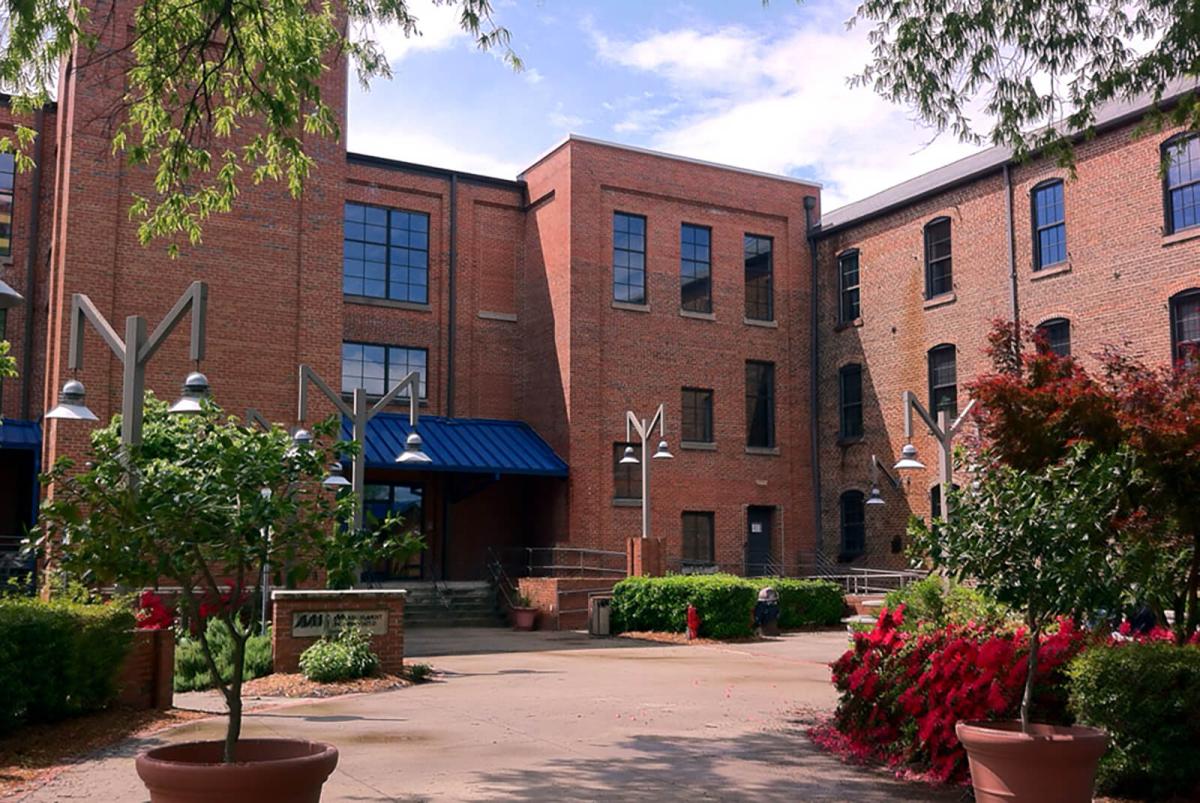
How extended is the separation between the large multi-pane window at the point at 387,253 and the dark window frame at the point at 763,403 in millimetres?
9491

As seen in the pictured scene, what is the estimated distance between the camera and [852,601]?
27938mm

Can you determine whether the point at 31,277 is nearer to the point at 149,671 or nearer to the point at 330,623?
the point at 330,623

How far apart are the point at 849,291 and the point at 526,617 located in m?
13.7

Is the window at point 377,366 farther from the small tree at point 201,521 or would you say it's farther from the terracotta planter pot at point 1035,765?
the terracotta planter pot at point 1035,765

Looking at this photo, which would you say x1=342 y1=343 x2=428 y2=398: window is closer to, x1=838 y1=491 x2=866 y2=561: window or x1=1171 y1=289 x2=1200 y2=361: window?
x1=838 y1=491 x2=866 y2=561: window

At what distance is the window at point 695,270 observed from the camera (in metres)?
33.5

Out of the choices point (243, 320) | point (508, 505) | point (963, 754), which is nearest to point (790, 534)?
point (508, 505)

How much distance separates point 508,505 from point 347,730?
22.0 m

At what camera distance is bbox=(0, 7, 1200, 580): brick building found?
83.4ft

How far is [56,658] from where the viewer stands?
10508mm

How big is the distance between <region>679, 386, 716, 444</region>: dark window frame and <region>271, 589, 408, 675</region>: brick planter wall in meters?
18.1

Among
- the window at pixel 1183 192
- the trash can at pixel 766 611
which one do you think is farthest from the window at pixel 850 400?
the trash can at pixel 766 611

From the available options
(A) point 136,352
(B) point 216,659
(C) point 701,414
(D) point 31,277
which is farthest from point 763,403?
(A) point 136,352

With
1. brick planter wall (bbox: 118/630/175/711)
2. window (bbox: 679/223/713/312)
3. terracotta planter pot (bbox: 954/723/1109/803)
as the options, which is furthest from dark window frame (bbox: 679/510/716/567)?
terracotta planter pot (bbox: 954/723/1109/803)
